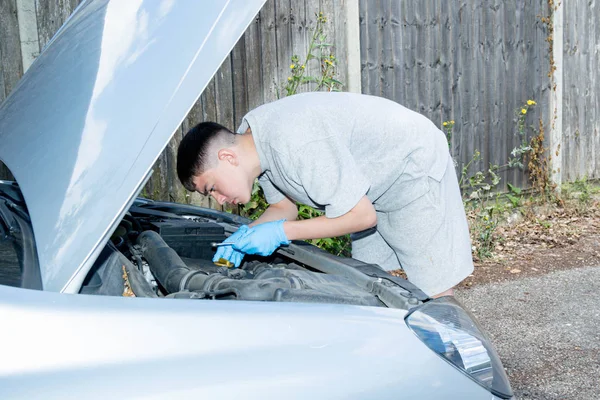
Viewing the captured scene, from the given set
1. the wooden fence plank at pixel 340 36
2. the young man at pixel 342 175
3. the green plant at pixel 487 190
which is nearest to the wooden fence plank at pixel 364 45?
the wooden fence plank at pixel 340 36

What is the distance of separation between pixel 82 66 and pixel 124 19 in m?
0.16

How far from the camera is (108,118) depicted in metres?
1.57

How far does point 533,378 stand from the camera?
3.47 m

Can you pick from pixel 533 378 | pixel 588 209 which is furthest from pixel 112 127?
pixel 588 209

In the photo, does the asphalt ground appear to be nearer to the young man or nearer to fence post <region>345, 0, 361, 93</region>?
the young man

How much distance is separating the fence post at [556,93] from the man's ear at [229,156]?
5617 mm

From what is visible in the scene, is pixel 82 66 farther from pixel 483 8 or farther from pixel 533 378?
pixel 483 8

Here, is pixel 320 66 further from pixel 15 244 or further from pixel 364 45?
pixel 15 244

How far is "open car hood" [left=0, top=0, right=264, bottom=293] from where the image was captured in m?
1.45

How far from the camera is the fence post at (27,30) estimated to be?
457 centimetres

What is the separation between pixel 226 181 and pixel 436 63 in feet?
14.5

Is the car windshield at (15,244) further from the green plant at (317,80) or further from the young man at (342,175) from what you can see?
the green plant at (317,80)

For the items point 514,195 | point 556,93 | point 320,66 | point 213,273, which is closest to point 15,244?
point 213,273

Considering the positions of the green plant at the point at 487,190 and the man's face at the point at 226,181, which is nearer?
the man's face at the point at 226,181
